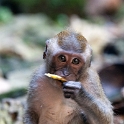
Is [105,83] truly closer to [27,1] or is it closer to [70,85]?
[70,85]

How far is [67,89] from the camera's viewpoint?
243 inches

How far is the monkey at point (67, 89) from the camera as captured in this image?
21.0ft

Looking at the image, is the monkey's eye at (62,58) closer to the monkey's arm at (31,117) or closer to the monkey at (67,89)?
the monkey at (67,89)

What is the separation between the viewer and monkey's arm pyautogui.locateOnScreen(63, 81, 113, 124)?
6.21m

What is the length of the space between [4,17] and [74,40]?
530 inches

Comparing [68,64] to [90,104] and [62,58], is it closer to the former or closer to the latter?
[62,58]

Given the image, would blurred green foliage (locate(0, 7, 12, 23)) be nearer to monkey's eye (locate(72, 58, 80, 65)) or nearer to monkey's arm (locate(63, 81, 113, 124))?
monkey's arm (locate(63, 81, 113, 124))

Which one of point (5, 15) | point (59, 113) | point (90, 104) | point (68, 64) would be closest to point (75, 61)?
point (68, 64)

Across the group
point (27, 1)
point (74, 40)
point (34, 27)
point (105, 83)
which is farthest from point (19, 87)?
point (27, 1)

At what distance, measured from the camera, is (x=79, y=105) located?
6691 millimetres

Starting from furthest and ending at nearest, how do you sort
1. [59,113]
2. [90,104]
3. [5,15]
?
[5,15]
[59,113]
[90,104]

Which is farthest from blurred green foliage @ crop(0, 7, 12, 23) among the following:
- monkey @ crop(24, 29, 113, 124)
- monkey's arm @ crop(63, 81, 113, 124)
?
monkey's arm @ crop(63, 81, 113, 124)

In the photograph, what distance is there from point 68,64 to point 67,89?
33 centimetres

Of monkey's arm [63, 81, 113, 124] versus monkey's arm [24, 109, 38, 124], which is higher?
monkey's arm [63, 81, 113, 124]
